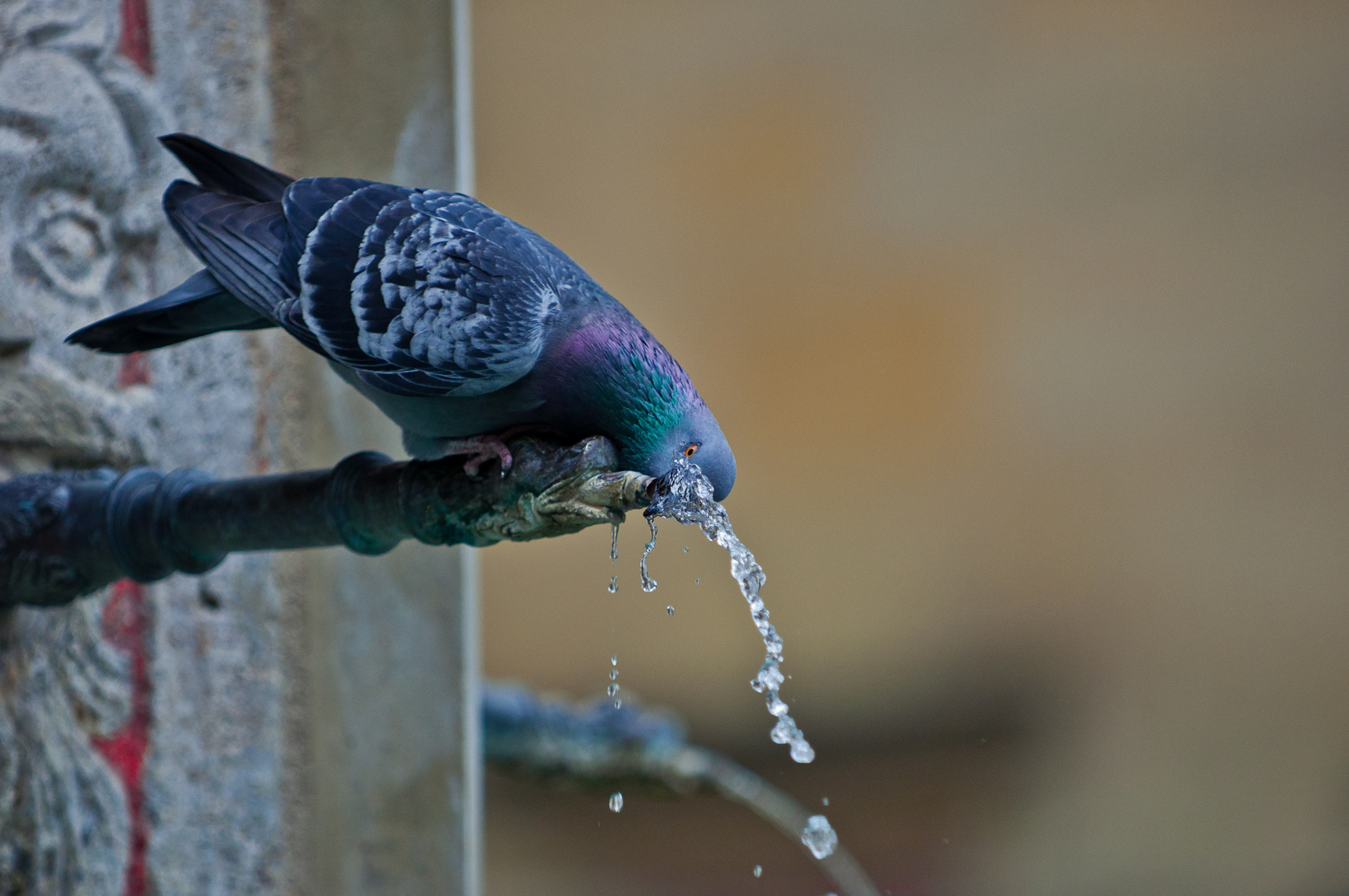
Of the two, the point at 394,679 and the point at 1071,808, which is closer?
the point at 394,679

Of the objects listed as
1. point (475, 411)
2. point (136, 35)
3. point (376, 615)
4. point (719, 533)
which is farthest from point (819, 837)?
point (136, 35)

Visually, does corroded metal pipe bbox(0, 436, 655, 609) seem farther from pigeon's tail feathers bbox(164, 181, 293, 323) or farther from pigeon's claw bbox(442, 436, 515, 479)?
pigeon's tail feathers bbox(164, 181, 293, 323)

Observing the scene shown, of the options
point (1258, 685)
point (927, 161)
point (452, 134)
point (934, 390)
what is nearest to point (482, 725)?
point (452, 134)

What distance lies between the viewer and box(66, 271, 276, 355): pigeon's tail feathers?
2.54 ft

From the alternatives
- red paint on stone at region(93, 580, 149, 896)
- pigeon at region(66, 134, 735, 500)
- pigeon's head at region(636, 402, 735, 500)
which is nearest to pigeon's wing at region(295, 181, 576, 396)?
pigeon at region(66, 134, 735, 500)

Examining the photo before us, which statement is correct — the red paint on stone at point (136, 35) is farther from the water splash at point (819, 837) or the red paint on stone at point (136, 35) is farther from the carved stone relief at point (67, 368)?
the water splash at point (819, 837)

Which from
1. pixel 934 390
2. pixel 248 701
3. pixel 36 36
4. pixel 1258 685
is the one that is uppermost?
pixel 934 390

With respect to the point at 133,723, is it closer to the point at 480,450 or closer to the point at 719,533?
the point at 480,450

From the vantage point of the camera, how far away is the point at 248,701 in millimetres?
1051

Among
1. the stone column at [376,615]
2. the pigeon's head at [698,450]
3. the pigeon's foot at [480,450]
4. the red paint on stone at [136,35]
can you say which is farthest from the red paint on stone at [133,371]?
the pigeon's head at [698,450]

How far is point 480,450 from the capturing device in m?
0.73

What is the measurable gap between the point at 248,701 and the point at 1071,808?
202cm

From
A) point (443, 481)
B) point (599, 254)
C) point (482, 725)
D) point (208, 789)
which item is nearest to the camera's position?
point (443, 481)

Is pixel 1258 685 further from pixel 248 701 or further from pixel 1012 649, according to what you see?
pixel 248 701
